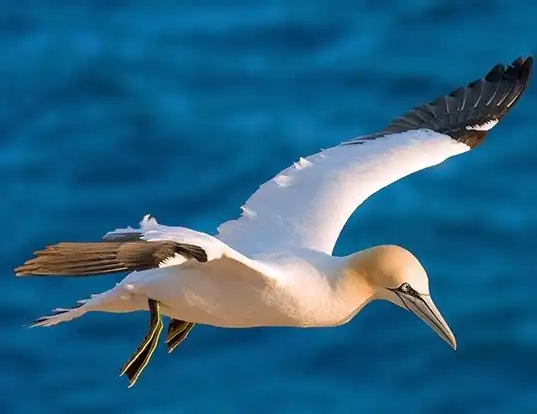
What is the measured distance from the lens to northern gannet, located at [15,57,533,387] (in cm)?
932

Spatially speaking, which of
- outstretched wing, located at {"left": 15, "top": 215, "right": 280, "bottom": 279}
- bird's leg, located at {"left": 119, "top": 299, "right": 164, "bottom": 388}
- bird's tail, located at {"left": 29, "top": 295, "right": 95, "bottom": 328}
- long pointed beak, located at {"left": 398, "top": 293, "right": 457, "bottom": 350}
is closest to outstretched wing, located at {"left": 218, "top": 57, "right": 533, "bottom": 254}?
bird's leg, located at {"left": 119, "top": 299, "right": 164, "bottom": 388}

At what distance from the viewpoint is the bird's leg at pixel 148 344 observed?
10539 mm

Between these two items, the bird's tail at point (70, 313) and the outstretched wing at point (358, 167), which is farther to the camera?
the outstretched wing at point (358, 167)

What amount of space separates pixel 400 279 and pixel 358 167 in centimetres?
159

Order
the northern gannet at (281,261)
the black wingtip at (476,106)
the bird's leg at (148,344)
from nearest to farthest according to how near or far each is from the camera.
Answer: the northern gannet at (281,261), the bird's leg at (148,344), the black wingtip at (476,106)

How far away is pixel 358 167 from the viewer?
1178 cm

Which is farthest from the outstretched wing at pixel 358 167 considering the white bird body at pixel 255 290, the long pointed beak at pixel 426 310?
the long pointed beak at pixel 426 310

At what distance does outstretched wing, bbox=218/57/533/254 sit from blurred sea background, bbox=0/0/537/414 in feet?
13.5

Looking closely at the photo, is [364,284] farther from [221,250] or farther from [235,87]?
[235,87]

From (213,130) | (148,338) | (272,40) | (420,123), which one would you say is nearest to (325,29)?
(272,40)

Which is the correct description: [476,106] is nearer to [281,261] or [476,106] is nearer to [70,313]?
[281,261]

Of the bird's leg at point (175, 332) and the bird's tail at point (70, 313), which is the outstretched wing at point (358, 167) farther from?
the bird's tail at point (70, 313)

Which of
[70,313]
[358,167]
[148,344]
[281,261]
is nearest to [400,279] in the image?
[281,261]

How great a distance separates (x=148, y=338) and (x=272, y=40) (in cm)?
960
